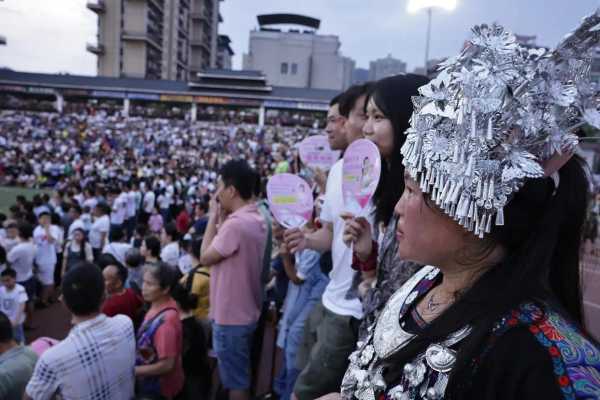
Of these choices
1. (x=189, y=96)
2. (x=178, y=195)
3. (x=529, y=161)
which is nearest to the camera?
(x=529, y=161)

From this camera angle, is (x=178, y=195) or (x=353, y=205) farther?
(x=178, y=195)

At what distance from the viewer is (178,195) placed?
490 inches

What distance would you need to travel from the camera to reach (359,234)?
1857 mm

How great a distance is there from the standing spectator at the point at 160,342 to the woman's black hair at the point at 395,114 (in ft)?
4.92

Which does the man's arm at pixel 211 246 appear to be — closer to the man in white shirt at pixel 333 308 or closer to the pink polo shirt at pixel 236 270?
the pink polo shirt at pixel 236 270

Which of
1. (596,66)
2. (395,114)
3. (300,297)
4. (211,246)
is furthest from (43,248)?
(596,66)

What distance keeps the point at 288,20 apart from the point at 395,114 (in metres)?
69.2

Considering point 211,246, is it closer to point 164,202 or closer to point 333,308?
point 333,308

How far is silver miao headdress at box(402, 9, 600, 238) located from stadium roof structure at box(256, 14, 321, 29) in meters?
69.5

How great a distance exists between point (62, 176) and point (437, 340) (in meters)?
20.6

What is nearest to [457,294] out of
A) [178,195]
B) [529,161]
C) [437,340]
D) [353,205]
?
[437,340]

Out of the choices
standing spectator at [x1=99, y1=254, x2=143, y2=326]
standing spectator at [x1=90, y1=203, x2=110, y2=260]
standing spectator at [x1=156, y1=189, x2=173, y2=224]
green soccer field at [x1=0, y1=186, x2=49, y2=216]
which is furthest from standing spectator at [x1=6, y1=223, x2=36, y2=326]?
green soccer field at [x1=0, y1=186, x2=49, y2=216]

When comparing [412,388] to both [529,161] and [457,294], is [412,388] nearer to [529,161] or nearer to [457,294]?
[457,294]

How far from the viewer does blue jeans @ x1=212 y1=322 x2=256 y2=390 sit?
3.01 m
